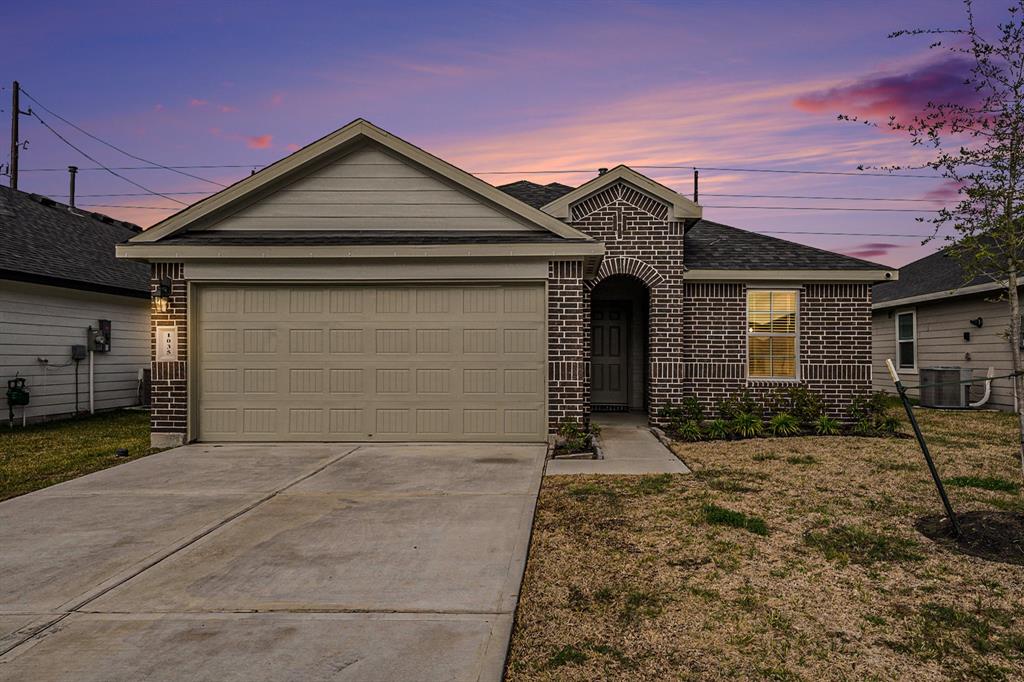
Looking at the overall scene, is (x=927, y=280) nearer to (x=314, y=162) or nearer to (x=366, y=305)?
(x=366, y=305)

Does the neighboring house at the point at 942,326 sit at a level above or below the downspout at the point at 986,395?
above

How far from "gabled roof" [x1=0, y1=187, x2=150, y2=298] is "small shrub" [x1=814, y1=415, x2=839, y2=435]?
55.5 feet

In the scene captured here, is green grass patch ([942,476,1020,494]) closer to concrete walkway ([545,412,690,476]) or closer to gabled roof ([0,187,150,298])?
concrete walkway ([545,412,690,476])

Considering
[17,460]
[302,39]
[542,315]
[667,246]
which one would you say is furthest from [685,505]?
[302,39]

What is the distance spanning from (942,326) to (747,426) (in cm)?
1103

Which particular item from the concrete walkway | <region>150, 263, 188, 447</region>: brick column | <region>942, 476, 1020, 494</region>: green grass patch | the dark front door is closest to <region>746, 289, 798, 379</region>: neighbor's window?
the concrete walkway

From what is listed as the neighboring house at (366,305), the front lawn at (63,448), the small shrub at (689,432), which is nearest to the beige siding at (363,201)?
the neighboring house at (366,305)

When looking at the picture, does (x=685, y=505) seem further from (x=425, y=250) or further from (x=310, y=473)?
(x=425, y=250)

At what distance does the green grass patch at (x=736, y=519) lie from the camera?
5605mm

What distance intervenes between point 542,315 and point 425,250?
2.20m

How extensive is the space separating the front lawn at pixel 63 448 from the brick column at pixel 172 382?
1.39 feet

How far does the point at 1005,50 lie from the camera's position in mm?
6703

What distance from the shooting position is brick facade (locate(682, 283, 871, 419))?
12.5 m

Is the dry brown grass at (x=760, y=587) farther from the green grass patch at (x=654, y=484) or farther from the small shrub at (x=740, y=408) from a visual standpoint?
the small shrub at (x=740, y=408)
